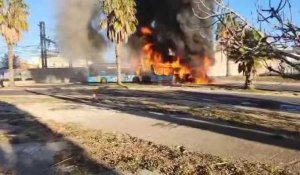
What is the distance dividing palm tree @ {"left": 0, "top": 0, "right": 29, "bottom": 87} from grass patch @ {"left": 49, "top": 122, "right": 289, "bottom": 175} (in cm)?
3666

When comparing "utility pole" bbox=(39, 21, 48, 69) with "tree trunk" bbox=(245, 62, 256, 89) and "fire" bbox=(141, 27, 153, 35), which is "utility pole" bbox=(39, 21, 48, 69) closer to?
"fire" bbox=(141, 27, 153, 35)

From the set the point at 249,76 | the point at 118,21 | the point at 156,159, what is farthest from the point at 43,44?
the point at 156,159

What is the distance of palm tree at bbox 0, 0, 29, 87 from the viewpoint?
46.6 meters

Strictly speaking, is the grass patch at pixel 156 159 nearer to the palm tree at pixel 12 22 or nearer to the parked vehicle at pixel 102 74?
the palm tree at pixel 12 22

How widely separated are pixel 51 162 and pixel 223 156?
3177 mm

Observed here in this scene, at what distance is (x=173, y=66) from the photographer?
47500mm

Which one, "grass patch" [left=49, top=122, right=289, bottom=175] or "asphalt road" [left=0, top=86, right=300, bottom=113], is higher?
Answer: "grass patch" [left=49, top=122, right=289, bottom=175]

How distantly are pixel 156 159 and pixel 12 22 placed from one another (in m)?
40.0

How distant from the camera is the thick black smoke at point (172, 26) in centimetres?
4162

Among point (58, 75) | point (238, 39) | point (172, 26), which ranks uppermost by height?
point (172, 26)

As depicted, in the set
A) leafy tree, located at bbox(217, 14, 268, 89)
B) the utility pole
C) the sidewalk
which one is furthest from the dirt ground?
the utility pole

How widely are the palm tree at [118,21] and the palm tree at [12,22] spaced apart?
765 cm

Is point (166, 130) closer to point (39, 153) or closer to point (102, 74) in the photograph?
point (39, 153)

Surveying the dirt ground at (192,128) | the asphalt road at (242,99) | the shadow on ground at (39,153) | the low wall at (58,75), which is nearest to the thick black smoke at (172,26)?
the asphalt road at (242,99)
